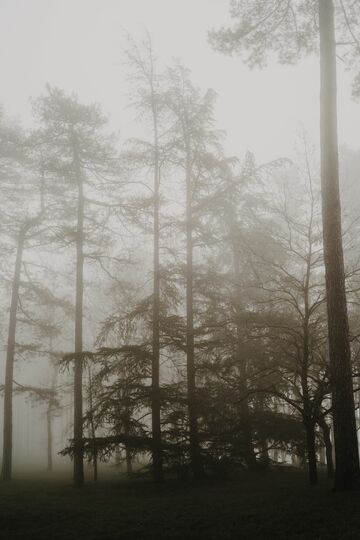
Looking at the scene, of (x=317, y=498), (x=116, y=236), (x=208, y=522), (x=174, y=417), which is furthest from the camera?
(x=116, y=236)

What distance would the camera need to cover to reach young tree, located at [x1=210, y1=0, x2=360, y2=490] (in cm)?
834

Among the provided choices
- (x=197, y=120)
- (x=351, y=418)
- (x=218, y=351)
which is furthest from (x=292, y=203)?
(x=351, y=418)

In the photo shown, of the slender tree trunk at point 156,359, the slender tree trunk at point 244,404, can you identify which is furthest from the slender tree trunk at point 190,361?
the slender tree trunk at point 244,404

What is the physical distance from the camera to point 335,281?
900 cm

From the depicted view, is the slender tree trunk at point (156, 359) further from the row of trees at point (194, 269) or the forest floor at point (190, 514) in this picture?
the forest floor at point (190, 514)

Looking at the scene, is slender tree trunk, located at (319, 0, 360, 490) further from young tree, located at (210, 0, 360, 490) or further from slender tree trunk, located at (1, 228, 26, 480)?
slender tree trunk, located at (1, 228, 26, 480)

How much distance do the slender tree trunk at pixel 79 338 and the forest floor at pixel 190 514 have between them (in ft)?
7.18

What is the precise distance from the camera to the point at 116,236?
57.6 ft

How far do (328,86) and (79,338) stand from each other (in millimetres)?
11556

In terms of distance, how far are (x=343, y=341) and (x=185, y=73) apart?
1189cm

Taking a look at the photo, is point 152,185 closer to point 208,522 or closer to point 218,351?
point 218,351

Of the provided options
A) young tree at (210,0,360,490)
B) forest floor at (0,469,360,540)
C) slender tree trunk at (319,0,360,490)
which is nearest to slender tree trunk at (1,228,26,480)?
forest floor at (0,469,360,540)

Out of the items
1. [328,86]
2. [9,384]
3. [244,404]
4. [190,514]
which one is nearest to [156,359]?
[244,404]

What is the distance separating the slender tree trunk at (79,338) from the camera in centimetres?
1344
